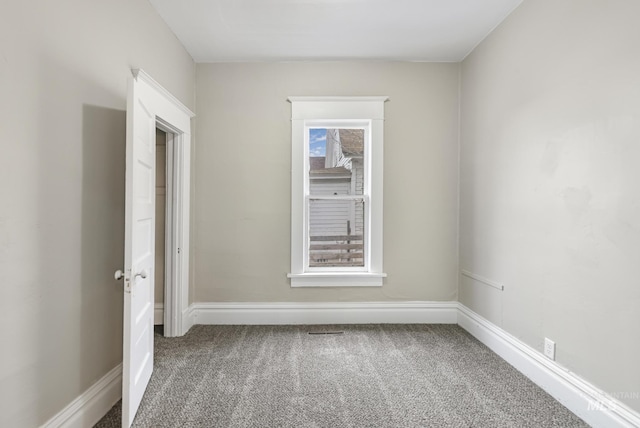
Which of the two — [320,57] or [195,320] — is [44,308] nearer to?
[195,320]

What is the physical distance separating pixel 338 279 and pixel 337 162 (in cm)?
126

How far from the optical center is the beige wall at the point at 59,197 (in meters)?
1.34

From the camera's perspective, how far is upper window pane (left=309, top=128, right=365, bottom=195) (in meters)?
3.53

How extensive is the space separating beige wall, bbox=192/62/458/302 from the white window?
10 cm

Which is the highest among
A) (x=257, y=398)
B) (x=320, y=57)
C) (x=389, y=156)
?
(x=320, y=57)

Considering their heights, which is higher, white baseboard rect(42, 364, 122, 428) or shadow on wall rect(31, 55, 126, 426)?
shadow on wall rect(31, 55, 126, 426)

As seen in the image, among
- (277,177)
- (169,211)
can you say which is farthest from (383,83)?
(169,211)

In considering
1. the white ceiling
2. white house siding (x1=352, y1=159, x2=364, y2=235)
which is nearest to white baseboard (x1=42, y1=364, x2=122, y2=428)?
white house siding (x1=352, y1=159, x2=364, y2=235)

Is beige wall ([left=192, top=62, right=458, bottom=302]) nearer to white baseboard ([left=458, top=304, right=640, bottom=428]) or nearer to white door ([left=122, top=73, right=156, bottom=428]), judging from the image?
white baseboard ([left=458, top=304, right=640, bottom=428])

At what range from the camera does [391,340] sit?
3.01 metres

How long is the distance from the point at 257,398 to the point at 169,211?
1.85 metres

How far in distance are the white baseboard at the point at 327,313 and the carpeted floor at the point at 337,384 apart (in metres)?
0.25

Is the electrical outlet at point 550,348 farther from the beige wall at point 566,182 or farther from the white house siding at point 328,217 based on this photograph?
the white house siding at point 328,217

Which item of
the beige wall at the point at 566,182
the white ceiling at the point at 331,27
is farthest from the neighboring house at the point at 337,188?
the beige wall at the point at 566,182
